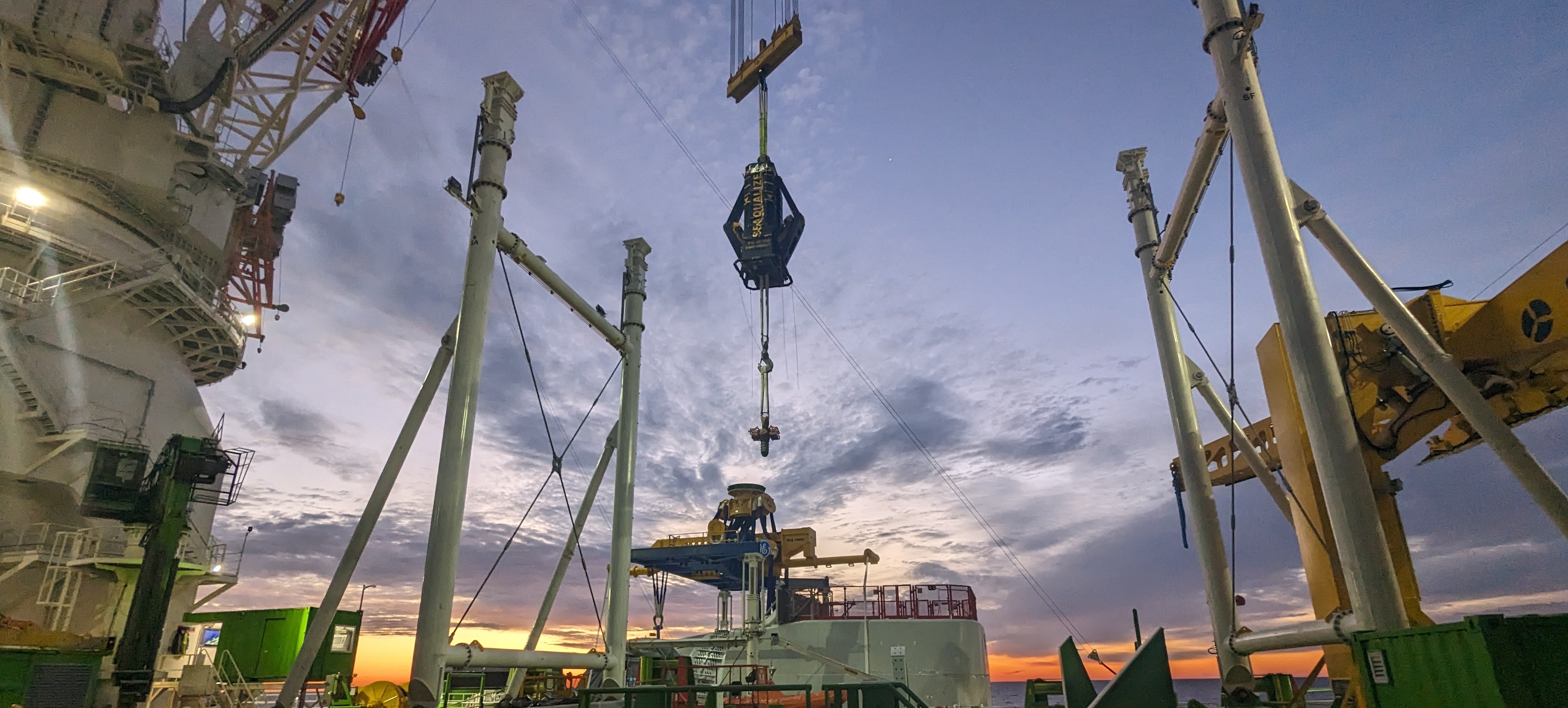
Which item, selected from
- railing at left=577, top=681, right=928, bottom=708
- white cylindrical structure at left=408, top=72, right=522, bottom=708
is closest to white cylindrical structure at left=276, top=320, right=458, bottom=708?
white cylindrical structure at left=408, top=72, right=522, bottom=708

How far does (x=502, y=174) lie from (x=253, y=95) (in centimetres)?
2656

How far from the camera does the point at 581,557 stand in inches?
478

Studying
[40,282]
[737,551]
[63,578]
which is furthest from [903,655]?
[40,282]

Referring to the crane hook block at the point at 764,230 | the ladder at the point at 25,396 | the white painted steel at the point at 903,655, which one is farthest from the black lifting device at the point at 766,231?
the ladder at the point at 25,396

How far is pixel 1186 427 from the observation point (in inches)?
430

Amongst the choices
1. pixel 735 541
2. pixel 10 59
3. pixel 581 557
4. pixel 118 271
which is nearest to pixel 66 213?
pixel 118 271

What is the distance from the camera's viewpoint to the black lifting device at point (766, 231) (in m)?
26.0

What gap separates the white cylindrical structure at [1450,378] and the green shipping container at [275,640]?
2494 cm

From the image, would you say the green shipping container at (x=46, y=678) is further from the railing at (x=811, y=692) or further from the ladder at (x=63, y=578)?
the railing at (x=811, y=692)

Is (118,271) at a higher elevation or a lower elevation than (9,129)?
lower

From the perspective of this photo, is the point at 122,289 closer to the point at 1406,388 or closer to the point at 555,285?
the point at 555,285

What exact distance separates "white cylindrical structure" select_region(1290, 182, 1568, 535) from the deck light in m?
31.8

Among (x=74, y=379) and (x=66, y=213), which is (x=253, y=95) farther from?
(x=74, y=379)

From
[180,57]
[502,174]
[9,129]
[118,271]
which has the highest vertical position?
[180,57]
